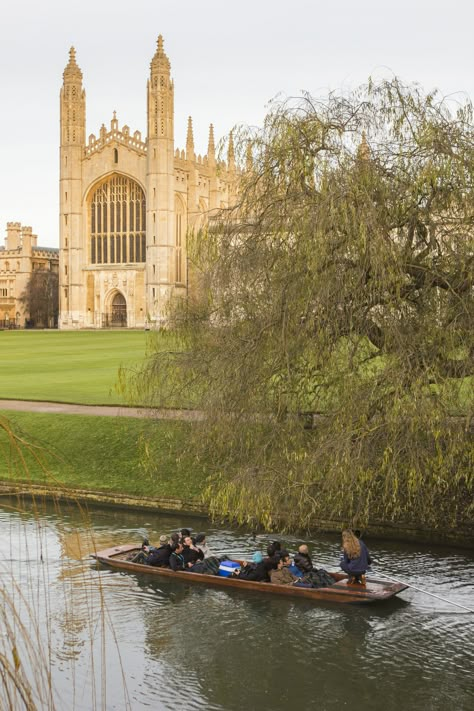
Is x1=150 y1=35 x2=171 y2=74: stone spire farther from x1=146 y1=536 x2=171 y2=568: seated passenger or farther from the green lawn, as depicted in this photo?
x1=146 y1=536 x2=171 y2=568: seated passenger

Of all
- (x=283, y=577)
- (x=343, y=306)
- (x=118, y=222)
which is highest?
(x=118, y=222)

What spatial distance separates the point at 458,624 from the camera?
13.1 meters

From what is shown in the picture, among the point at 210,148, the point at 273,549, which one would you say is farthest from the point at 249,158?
the point at 210,148

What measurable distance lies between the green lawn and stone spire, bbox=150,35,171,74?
25209 mm

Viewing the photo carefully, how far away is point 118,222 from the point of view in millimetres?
84188

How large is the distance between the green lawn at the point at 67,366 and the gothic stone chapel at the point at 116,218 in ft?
54.3

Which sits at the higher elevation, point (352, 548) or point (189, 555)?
point (352, 548)

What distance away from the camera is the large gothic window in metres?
83.2

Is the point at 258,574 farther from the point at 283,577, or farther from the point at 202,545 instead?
the point at 202,545

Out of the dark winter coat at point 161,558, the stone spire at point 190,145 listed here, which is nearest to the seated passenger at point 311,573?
the dark winter coat at point 161,558

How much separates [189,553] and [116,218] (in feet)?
233

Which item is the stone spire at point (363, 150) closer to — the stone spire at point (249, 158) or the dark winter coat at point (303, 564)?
the stone spire at point (249, 158)

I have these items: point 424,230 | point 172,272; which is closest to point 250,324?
point 424,230

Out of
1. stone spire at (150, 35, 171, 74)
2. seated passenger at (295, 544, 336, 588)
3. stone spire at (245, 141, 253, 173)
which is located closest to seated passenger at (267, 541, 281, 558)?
seated passenger at (295, 544, 336, 588)
